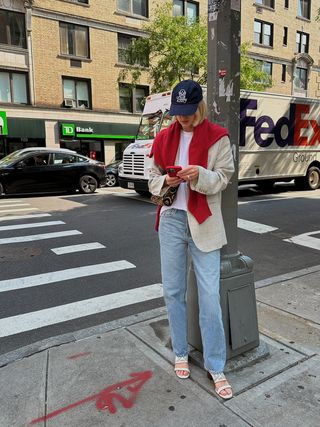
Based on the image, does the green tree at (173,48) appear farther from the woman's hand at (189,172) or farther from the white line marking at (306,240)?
the woman's hand at (189,172)

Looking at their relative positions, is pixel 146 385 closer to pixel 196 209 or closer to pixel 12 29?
pixel 196 209

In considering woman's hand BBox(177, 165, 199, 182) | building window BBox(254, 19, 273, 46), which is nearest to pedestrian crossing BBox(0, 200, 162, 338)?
woman's hand BBox(177, 165, 199, 182)

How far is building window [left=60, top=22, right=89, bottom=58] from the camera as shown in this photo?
2339cm

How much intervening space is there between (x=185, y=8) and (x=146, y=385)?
2825 cm

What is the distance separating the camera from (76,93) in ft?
79.7

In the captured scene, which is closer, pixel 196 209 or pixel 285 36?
pixel 196 209

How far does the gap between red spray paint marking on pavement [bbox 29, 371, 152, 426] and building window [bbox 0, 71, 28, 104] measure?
2199cm

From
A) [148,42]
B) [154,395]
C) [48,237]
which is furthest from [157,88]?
[154,395]

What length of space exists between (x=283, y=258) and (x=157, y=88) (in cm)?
1761

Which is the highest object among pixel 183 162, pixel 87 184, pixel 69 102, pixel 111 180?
pixel 69 102

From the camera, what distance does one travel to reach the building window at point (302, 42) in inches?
1346

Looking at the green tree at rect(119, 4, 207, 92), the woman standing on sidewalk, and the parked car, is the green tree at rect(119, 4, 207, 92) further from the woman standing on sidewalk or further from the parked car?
the woman standing on sidewalk

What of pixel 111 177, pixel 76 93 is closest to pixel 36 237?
pixel 111 177

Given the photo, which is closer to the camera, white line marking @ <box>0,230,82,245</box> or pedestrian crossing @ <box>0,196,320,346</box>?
pedestrian crossing @ <box>0,196,320,346</box>
